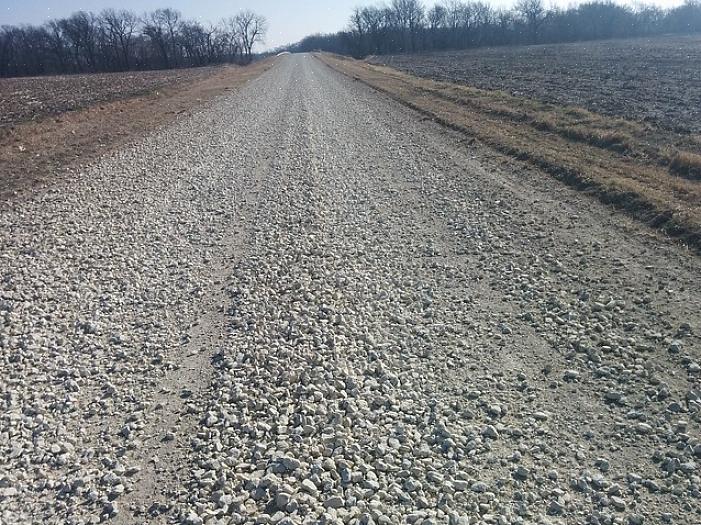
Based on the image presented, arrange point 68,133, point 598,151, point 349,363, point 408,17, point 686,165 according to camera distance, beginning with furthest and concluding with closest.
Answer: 1. point 408,17
2. point 68,133
3. point 598,151
4. point 686,165
5. point 349,363

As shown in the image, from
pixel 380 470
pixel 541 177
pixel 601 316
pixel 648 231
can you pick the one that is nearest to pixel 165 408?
pixel 380 470

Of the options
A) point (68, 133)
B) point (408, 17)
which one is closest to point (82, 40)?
point (408, 17)

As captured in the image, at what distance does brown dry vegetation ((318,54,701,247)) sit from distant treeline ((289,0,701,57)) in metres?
128

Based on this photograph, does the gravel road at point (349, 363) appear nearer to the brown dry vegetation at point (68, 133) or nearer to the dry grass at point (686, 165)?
the dry grass at point (686, 165)

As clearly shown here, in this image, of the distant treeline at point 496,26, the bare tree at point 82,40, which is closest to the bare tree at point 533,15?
the distant treeline at point 496,26

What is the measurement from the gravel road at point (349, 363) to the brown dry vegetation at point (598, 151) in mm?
781

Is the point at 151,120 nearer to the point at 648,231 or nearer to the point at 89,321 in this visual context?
the point at 89,321

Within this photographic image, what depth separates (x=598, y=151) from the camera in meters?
15.2

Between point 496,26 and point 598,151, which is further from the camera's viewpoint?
point 496,26

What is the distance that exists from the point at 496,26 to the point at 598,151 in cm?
15414

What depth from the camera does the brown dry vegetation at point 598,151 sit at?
10.5 meters

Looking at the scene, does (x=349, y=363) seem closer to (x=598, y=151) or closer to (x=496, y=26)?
(x=598, y=151)

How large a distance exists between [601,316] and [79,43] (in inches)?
5572

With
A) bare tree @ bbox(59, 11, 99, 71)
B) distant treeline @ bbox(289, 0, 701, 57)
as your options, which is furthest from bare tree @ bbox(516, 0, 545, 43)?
bare tree @ bbox(59, 11, 99, 71)
